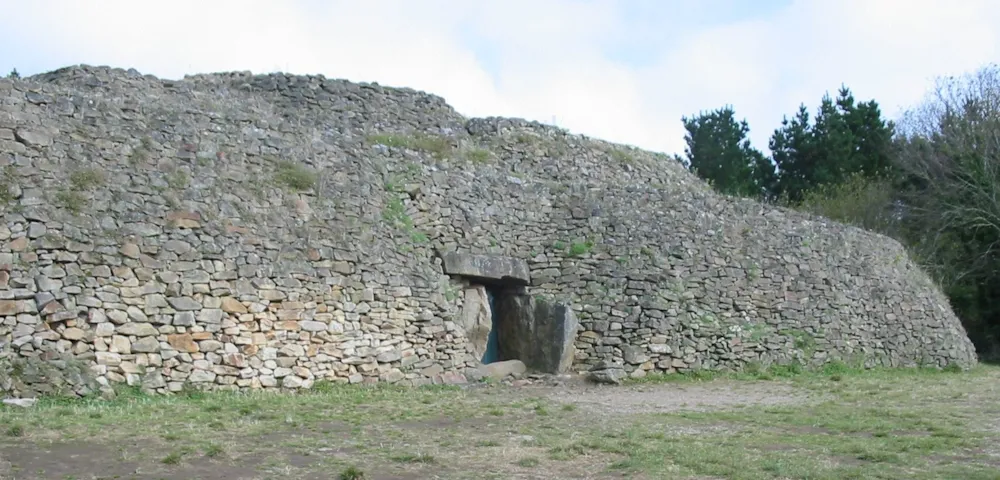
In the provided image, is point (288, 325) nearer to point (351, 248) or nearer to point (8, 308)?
point (351, 248)

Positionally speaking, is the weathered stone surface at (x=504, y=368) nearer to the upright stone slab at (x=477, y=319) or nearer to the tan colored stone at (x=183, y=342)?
the upright stone slab at (x=477, y=319)

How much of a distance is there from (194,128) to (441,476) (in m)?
8.79

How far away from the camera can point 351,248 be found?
15891 mm

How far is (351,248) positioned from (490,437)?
240 inches

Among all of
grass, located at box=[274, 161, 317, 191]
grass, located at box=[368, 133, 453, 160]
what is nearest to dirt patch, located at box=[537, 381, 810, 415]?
grass, located at box=[274, 161, 317, 191]

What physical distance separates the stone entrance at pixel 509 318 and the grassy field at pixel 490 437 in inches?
94.3

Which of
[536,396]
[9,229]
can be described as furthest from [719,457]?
[9,229]

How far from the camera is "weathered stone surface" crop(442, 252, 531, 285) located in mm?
17688

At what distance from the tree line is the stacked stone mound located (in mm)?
7298

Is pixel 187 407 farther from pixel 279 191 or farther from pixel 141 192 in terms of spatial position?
pixel 279 191

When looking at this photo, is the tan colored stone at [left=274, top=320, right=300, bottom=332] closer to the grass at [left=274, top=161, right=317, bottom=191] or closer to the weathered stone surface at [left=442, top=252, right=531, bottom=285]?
the grass at [left=274, top=161, right=317, bottom=191]

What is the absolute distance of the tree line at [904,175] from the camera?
30547 mm

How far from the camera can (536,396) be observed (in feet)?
51.2

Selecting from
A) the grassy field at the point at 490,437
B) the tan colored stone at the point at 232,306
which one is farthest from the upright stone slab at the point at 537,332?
the tan colored stone at the point at 232,306
